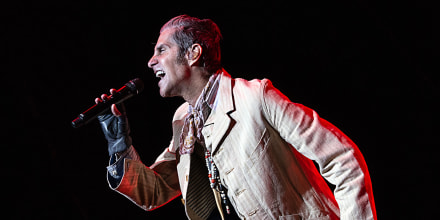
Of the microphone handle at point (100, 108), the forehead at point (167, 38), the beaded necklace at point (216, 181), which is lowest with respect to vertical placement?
the beaded necklace at point (216, 181)

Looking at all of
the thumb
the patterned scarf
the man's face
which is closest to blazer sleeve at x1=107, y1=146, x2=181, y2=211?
the thumb

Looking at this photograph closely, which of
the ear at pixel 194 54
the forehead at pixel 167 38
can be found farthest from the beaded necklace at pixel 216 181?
the forehead at pixel 167 38

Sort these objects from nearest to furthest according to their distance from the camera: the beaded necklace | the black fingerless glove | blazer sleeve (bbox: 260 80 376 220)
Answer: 1. blazer sleeve (bbox: 260 80 376 220)
2. the beaded necklace
3. the black fingerless glove

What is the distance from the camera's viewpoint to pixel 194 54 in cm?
180

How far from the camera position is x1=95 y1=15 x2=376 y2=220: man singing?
1.31 metres

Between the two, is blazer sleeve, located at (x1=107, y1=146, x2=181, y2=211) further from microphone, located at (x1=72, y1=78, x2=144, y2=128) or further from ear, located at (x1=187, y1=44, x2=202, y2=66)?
ear, located at (x1=187, y1=44, x2=202, y2=66)

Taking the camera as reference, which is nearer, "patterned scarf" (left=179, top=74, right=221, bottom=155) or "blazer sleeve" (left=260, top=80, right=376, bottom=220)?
"blazer sleeve" (left=260, top=80, right=376, bottom=220)

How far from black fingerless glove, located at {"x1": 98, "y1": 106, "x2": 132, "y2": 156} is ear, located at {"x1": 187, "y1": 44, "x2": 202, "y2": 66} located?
50cm

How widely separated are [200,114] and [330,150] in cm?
68

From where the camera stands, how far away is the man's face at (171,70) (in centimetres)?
178

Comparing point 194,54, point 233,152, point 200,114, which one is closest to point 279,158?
point 233,152

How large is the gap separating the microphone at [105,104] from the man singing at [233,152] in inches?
1.7

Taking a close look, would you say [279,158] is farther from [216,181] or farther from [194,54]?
[194,54]

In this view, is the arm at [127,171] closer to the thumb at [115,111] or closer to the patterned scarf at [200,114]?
the thumb at [115,111]
